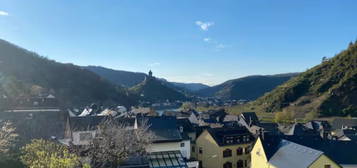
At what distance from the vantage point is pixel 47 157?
1498cm

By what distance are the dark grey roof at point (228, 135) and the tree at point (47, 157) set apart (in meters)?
21.3

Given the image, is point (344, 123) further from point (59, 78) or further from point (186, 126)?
point (59, 78)

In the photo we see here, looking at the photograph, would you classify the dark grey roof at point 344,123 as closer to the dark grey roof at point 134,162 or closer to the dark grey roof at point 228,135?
the dark grey roof at point 228,135

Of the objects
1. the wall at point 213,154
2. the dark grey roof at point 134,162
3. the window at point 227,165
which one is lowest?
the window at point 227,165

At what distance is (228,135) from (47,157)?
25.5m

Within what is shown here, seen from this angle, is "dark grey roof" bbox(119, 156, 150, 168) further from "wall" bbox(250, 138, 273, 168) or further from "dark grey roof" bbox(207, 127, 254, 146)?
"dark grey roof" bbox(207, 127, 254, 146)

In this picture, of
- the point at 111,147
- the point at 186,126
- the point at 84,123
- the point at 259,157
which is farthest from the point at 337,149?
the point at 84,123

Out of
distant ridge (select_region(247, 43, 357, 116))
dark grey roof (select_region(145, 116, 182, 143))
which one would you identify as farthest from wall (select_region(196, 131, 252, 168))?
distant ridge (select_region(247, 43, 357, 116))

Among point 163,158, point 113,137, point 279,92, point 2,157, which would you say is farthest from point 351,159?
point 279,92

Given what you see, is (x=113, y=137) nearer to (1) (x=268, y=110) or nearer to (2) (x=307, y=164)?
(2) (x=307, y=164)

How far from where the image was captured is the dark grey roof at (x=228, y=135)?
35.9 m

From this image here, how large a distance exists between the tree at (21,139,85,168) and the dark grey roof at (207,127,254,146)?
2132 centimetres

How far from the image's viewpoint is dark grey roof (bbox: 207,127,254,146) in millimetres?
35856

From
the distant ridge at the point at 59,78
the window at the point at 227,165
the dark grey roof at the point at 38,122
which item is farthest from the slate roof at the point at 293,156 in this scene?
the distant ridge at the point at 59,78
